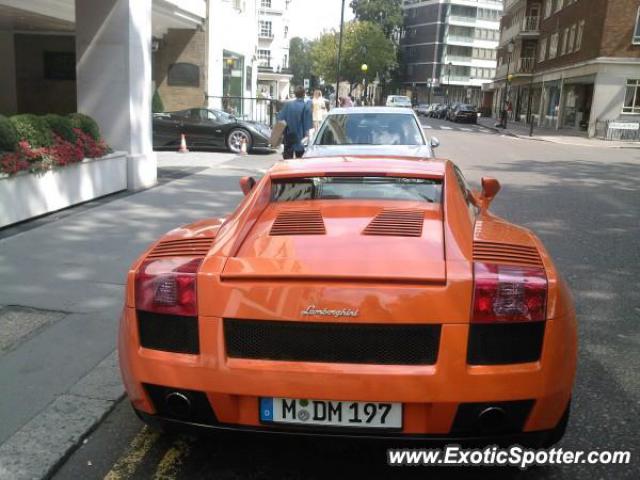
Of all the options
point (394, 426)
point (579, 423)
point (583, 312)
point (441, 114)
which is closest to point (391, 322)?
point (394, 426)

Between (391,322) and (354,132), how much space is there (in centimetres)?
798

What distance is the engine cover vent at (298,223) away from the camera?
10.2 feet

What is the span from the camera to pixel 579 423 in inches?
136

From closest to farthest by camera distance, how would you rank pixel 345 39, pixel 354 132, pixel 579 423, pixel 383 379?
pixel 383 379 → pixel 579 423 → pixel 354 132 → pixel 345 39

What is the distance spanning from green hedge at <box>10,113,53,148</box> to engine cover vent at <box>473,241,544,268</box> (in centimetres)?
688

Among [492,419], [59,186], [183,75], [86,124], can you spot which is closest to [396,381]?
[492,419]

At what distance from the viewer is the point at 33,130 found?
8.22 meters

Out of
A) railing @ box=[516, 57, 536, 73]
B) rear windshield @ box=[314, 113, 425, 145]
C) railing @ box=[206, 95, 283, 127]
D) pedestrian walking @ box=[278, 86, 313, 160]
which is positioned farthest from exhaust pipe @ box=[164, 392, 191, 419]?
railing @ box=[516, 57, 536, 73]

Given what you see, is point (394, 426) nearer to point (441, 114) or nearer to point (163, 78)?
point (163, 78)

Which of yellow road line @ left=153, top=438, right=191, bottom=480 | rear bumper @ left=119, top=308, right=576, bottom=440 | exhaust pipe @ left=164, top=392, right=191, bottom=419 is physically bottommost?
yellow road line @ left=153, top=438, right=191, bottom=480

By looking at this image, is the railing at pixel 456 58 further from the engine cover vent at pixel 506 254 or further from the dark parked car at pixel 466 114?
the engine cover vent at pixel 506 254

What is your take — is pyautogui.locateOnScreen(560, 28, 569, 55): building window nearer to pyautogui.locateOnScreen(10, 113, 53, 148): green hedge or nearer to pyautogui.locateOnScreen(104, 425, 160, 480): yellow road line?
pyautogui.locateOnScreen(10, 113, 53, 148): green hedge

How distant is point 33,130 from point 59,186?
0.83 m

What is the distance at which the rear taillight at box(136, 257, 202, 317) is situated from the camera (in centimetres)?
261
